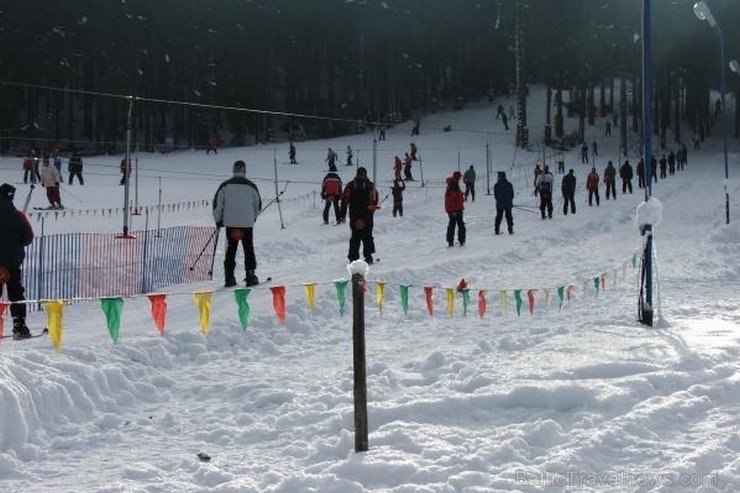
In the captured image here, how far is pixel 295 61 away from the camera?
69.9 meters

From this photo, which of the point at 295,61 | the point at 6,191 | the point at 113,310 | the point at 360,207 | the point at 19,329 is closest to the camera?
the point at 113,310

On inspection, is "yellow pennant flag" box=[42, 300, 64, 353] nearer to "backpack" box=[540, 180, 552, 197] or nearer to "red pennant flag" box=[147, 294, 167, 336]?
"red pennant flag" box=[147, 294, 167, 336]

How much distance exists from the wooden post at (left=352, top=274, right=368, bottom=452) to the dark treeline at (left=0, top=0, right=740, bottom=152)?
48283 millimetres

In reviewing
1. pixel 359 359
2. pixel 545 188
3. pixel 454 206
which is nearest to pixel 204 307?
pixel 359 359

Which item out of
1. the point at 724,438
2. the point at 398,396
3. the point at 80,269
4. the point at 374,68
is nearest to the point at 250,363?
the point at 398,396

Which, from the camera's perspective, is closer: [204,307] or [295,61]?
[204,307]

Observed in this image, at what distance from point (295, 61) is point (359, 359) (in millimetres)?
66887

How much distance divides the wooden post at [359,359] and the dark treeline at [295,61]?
158ft

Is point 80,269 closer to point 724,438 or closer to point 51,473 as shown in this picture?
point 51,473

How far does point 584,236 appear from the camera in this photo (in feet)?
68.0

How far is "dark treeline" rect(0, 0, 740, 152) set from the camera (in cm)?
5516

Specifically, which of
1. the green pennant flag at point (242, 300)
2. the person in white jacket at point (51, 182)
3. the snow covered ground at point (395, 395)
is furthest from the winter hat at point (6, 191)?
the person in white jacket at point (51, 182)

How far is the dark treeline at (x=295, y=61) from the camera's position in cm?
5516

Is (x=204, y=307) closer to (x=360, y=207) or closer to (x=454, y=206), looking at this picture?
(x=360, y=207)
